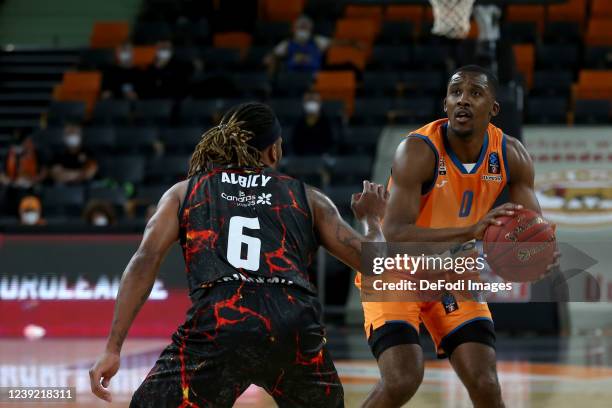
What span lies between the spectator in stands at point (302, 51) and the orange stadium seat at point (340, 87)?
54 cm

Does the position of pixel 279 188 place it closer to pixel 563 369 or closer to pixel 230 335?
pixel 230 335

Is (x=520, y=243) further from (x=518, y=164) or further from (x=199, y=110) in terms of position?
(x=199, y=110)

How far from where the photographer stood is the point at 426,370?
9.37m

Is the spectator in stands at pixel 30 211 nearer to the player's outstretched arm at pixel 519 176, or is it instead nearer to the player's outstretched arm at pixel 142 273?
the player's outstretched arm at pixel 519 176

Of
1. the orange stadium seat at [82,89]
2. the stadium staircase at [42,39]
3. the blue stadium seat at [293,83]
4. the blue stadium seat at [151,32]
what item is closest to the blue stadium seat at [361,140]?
the blue stadium seat at [293,83]

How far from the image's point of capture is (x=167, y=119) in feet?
50.4

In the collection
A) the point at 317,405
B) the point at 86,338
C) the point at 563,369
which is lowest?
the point at 86,338

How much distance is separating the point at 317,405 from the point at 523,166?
1.92 m

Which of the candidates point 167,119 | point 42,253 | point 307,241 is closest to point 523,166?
point 307,241

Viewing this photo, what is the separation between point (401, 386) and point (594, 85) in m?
10.6

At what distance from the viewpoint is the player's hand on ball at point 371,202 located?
4.26m

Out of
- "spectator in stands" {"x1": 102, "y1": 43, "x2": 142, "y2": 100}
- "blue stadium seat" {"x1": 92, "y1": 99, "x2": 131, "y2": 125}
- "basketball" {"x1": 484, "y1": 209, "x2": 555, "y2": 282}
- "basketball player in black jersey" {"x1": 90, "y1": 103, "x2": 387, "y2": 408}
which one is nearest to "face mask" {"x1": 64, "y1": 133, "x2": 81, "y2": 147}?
"blue stadium seat" {"x1": 92, "y1": 99, "x2": 131, "y2": 125}

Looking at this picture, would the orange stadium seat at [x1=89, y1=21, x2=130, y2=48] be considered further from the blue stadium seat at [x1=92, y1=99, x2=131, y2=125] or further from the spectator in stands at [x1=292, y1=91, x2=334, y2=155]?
the spectator in stands at [x1=292, y1=91, x2=334, y2=155]

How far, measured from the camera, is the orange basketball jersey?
534 centimetres
